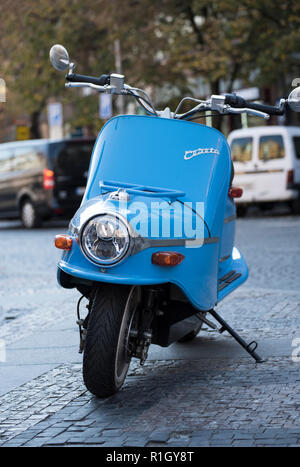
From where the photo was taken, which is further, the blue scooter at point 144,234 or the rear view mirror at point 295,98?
the rear view mirror at point 295,98

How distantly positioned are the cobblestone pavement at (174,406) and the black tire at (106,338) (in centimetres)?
14

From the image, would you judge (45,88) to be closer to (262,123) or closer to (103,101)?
(103,101)

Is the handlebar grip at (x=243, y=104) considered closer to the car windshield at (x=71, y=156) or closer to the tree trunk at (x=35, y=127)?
the car windshield at (x=71, y=156)

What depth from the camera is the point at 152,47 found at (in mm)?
28953

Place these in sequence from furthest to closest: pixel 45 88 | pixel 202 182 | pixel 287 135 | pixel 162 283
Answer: pixel 45 88 < pixel 287 135 < pixel 202 182 < pixel 162 283

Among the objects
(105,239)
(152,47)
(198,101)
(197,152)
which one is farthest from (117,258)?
(152,47)

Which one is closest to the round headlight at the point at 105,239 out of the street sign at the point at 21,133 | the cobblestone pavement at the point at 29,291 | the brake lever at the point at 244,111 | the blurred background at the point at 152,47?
the brake lever at the point at 244,111

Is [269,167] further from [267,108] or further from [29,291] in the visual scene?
[267,108]

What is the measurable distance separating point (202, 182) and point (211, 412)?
1.42 metres

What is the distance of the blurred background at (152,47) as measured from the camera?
25.3 metres

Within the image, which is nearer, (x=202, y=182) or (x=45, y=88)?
(x=202, y=182)
